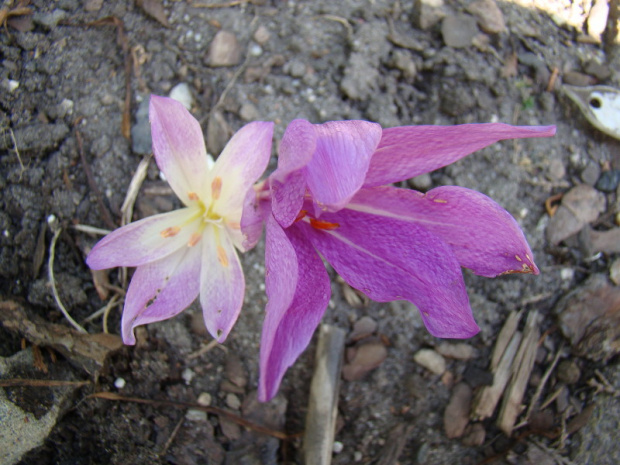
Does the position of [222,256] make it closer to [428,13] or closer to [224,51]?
[224,51]

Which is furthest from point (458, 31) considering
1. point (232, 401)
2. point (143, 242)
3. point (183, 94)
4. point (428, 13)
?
point (232, 401)

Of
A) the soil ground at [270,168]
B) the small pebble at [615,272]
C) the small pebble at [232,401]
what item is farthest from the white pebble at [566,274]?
the small pebble at [232,401]

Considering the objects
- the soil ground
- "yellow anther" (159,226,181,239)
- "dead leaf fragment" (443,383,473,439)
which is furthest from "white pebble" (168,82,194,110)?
"dead leaf fragment" (443,383,473,439)

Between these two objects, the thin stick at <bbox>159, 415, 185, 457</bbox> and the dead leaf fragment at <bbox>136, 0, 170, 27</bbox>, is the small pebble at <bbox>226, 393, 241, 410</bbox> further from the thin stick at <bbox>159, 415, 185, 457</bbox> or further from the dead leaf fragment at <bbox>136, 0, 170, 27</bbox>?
the dead leaf fragment at <bbox>136, 0, 170, 27</bbox>

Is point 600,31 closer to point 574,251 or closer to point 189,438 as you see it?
point 574,251

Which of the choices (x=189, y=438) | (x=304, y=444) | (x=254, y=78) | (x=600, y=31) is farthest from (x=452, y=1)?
(x=189, y=438)

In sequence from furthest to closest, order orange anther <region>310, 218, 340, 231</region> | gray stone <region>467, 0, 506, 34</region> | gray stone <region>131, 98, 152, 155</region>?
gray stone <region>467, 0, 506, 34</region>, gray stone <region>131, 98, 152, 155</region>, orange anther <region>310, 218, 340, 231</region>
